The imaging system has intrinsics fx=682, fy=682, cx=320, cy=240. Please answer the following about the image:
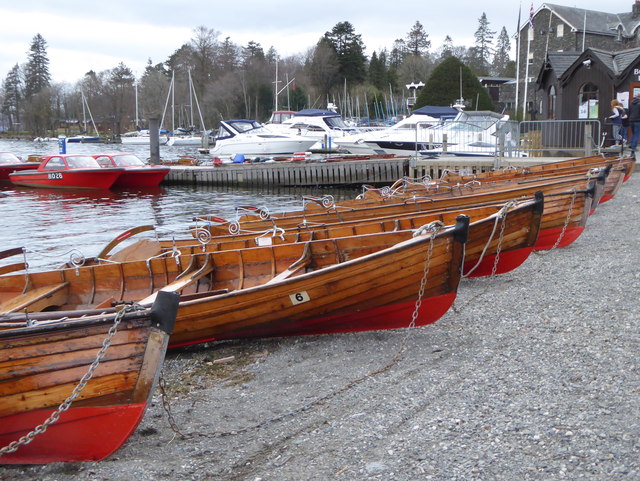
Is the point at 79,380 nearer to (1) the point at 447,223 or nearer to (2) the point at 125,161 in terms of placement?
(1) the point at 447,223

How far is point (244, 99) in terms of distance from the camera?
3290 inches

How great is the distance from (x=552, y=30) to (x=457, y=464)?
2581 inches

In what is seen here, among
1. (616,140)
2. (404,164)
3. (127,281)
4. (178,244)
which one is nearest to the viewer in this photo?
(127,281)

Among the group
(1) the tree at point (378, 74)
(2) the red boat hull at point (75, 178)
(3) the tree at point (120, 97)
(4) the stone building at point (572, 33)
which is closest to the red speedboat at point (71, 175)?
(2) the red boat hull at point (75, 178)

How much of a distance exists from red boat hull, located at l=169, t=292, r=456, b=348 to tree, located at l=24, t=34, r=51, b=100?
12517 centimetres

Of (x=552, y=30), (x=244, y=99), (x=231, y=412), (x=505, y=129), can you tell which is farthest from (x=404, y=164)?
(x=244, y=99)

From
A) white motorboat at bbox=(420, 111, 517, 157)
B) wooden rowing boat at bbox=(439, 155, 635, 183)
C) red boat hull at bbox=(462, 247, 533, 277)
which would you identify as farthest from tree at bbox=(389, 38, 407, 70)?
red boat hull at bbox=(462, 247, 533, 277)

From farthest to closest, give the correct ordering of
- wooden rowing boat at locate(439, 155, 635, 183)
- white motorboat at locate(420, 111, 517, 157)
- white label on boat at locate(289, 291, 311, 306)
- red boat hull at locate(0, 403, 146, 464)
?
1. white motorboat at locate(420, 111, 517, 157)
2. wooden rowing boat at locate(439, 155, 635, 183)
3. white label on boat at locate(289, 291, 311, 306)
4. red boat hull at locate(0, 403, 146, 464)

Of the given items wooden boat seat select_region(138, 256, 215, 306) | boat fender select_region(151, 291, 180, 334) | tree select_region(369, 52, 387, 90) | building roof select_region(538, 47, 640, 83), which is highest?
tree select_region(369, 52, 387, 90)

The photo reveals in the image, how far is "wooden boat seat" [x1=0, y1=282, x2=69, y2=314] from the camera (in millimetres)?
7391

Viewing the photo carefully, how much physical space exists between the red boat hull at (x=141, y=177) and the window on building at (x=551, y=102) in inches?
676

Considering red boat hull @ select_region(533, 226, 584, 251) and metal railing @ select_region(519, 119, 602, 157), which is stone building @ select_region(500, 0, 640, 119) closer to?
metal railing @ select_region(519, 119, 602, 157)

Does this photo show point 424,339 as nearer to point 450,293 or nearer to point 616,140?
point 450,293

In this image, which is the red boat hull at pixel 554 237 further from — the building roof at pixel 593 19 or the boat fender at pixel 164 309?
the building roof at pixel 593 19
